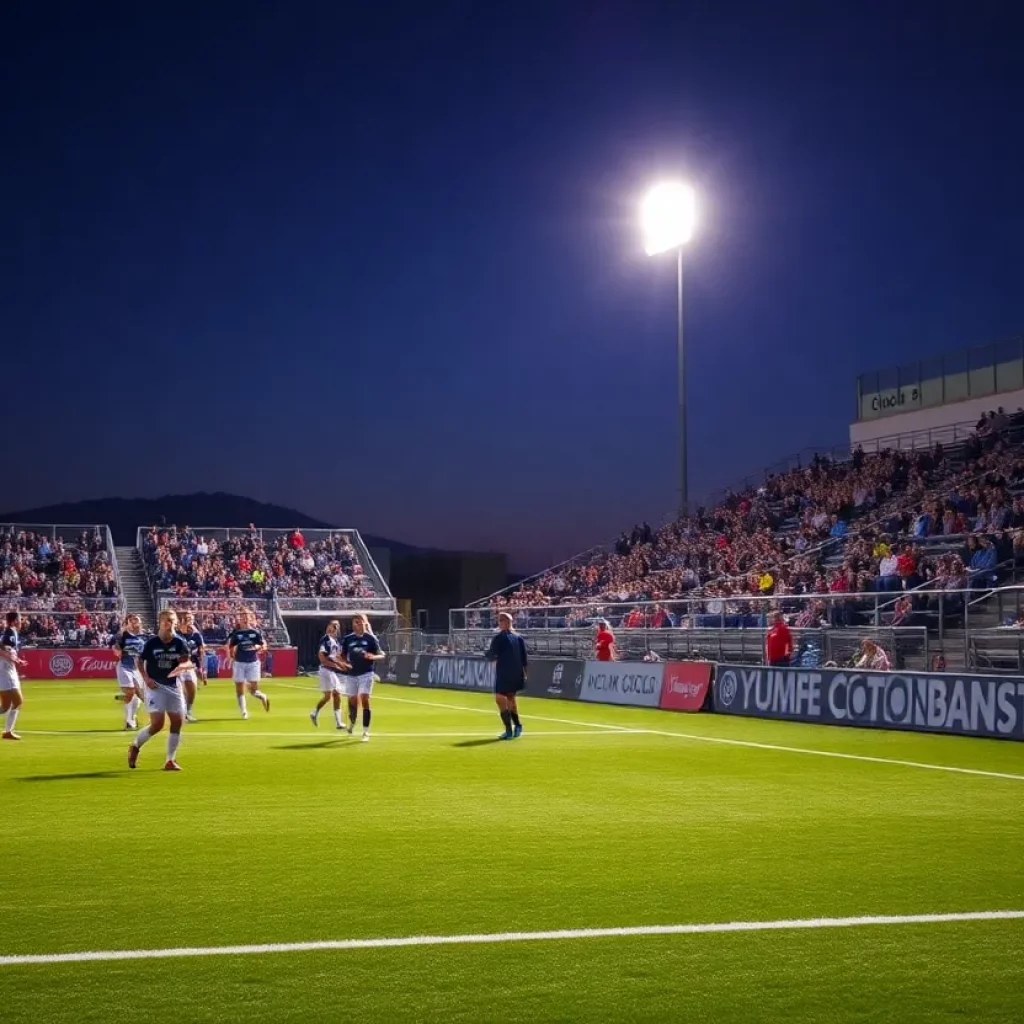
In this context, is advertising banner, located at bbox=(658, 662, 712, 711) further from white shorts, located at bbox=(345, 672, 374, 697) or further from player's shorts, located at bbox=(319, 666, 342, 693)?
white shorts, located at bbox=(345, 672, 374, 697)

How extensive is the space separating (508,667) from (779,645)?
26.4ft

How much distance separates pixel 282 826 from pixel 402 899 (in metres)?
3.48

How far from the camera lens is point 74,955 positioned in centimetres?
694

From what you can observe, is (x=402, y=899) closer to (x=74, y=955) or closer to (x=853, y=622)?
(x=74, y=955)

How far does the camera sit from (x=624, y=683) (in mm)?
31031

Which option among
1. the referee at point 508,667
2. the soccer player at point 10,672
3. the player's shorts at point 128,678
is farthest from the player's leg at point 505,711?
the soccer player at point 10,672

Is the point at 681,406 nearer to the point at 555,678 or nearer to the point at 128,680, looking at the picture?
the point at 555,678

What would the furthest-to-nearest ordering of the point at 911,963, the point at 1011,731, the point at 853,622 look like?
the point at 853,622, the point at 1011,731, the point at 911,963

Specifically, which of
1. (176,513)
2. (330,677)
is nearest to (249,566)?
(330,677)

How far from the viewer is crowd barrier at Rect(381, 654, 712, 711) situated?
28.5m

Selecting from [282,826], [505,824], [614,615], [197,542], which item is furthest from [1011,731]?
[197,542]

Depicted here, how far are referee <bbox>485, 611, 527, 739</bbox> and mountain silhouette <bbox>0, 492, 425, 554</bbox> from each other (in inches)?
6175

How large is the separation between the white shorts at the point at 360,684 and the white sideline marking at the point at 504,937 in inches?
547

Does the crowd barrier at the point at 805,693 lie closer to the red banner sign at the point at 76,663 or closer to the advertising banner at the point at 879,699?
the advertising banner at the point at 879,699
